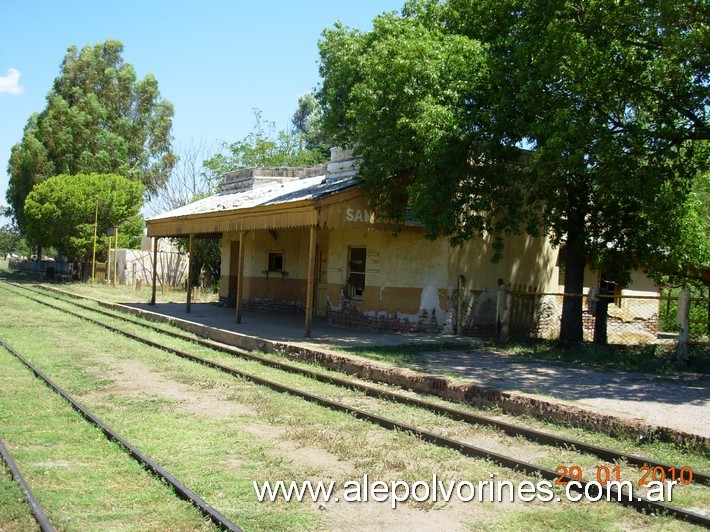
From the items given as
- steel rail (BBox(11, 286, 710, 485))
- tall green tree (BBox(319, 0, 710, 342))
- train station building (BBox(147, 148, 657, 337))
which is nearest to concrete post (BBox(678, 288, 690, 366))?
tall green tree (BBox(319, 0, 710, 342))

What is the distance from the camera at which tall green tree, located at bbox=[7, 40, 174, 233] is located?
159 ft

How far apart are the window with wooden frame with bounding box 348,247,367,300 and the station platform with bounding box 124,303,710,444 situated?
51.8 inches

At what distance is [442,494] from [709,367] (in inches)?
322

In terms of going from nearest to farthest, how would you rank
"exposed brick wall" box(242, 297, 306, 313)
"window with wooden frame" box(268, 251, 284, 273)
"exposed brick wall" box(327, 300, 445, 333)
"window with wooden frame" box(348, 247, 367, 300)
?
"exposed brick wall" box(327, 300, 445, 333)
"window with wooden frame" box(348, 247, 367, 300)
"exposed brick wall" box(242, 297, 306, 313)
"window with wooden frame" box(268, 251, 284, 273)

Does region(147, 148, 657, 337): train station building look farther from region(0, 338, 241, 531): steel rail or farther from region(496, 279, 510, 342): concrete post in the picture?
region(0, 338, 241, 531): steel rail

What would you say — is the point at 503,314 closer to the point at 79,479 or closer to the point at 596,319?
the point at 596,319

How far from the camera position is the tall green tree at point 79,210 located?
3859 cm

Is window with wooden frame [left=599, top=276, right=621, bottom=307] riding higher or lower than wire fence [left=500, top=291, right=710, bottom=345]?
higher

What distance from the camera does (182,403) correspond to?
861 cm

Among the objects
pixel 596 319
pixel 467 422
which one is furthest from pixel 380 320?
pixel 467 422

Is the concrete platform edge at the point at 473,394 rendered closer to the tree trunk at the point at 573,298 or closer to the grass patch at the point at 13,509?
the tree trunk at the point at 573,298

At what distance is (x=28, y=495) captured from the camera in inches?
194

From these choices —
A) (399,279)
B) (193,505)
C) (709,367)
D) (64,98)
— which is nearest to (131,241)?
(64,98)

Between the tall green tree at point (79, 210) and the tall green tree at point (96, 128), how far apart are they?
746 cm
